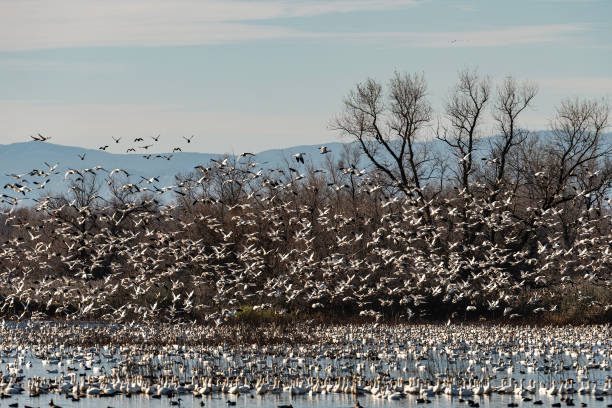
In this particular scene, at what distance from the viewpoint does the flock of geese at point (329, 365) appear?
22391 millimetres

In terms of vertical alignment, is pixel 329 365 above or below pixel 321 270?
below

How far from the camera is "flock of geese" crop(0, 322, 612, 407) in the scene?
2239 cm

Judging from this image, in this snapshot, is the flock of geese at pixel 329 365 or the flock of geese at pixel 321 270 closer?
the flock of geese at pixel 329 365

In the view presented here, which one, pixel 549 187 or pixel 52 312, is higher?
pixel 549 187

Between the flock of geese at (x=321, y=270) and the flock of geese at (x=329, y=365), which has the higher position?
the flock of geese at (x=321, y=270)

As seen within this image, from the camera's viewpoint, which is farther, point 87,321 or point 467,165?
point 467,165

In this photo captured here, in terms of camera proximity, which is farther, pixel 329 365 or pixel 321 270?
pixel 321 270

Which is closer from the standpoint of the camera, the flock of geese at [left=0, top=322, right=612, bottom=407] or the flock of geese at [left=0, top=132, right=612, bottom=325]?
the flock of geese at [left=0, top=322, right=612, bottom=407]

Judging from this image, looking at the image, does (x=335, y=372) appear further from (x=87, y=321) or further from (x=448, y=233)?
(x=448, y=233)

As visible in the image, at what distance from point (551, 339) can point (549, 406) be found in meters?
14.3

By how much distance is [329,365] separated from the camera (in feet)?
86.8

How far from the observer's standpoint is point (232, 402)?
69.5 ft

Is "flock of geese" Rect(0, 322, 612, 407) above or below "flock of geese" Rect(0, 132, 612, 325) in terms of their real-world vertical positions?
below

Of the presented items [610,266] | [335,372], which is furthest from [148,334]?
[610,266]
